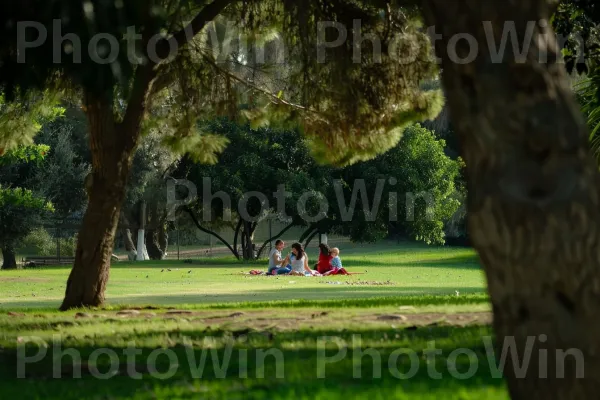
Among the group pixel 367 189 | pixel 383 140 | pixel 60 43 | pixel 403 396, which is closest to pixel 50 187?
pixel 367 189

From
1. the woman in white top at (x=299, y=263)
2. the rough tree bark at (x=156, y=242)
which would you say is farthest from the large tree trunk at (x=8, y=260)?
the woman in white top at (x=299, y=263)

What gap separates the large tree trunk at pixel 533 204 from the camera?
168 inches

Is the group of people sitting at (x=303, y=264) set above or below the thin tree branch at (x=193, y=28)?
below

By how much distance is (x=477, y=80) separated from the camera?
180 inches

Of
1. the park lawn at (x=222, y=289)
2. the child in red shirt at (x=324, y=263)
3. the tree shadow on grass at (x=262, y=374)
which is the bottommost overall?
the park lawn at (x=222, y=289)

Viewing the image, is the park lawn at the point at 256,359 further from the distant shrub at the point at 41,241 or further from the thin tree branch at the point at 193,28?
the distant shrub at the point at 41,241

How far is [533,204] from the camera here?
4340 mm

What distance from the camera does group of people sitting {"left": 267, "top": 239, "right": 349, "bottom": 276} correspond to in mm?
28828

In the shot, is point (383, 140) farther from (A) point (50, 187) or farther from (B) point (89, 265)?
(A) point (50, 187)


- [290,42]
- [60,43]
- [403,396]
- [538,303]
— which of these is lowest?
[403,396]

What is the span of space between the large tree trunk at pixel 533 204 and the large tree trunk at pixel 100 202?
10.4 m

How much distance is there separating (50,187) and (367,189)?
538 inches

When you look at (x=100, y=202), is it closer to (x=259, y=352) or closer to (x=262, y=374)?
(x=259, y=352)

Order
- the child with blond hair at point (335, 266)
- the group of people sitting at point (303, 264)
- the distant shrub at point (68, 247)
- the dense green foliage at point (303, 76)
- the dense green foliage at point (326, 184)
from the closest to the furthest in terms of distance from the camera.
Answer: the dense green foliage at point (303, 76) < the group of people sitting at point (303, 264) < the child with blond hair at point (335, 266) < the dense green foliage at point (326, 184) < the distant shrub at point (68, 247)
